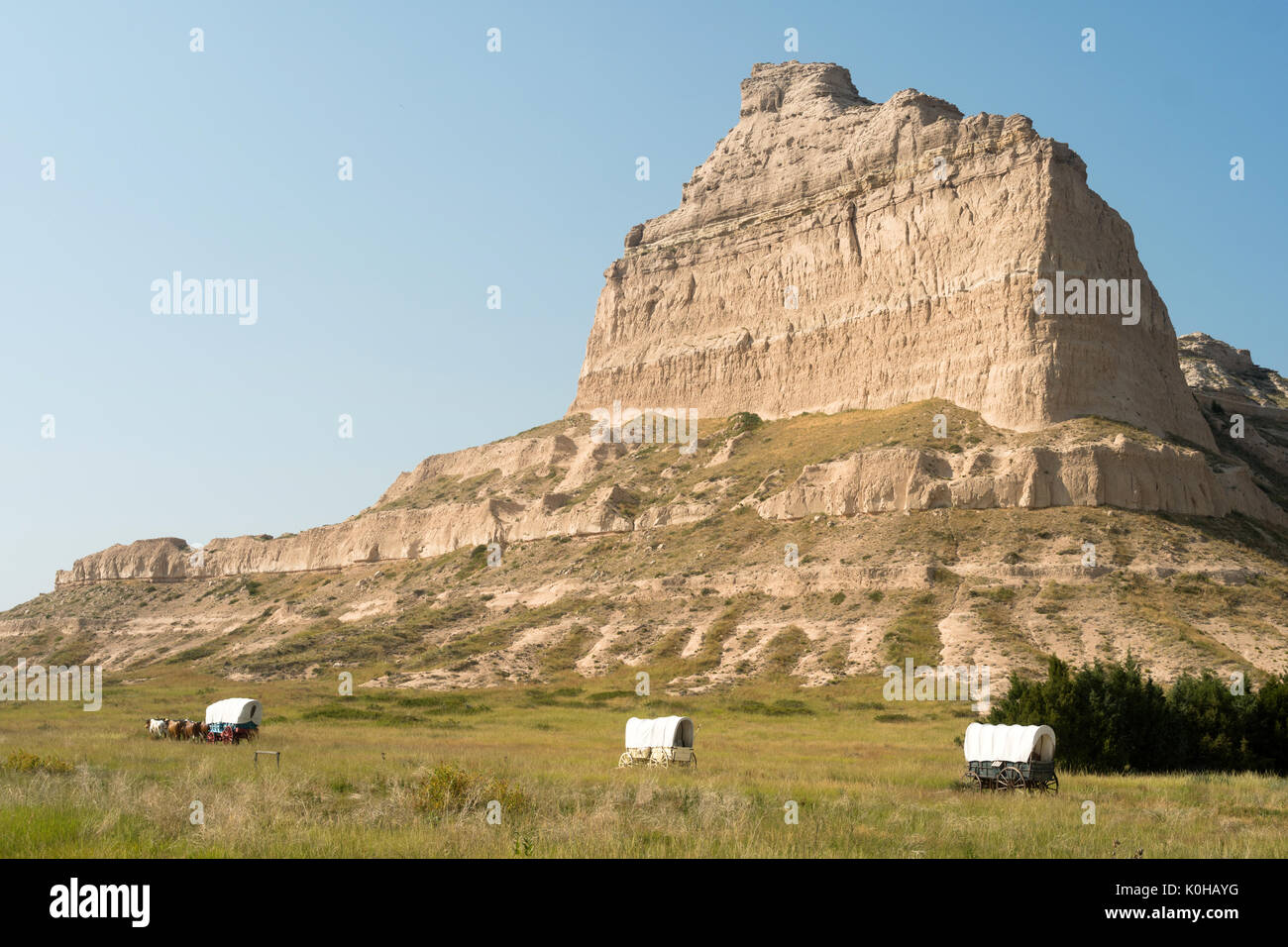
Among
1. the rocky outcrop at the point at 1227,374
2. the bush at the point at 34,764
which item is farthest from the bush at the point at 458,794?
the rocky outcrop at the point at 1227,374

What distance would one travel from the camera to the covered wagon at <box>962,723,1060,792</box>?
19.8m

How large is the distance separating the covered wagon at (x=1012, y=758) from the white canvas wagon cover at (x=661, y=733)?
6.69 meters

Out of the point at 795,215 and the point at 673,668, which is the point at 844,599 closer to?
the point at 673,668

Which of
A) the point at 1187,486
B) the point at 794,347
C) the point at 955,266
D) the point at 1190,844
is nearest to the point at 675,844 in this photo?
the point at 1190,844

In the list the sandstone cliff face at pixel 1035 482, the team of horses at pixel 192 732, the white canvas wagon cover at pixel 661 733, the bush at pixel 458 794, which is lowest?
the team of horses at pixel 192 732

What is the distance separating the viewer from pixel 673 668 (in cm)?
5328

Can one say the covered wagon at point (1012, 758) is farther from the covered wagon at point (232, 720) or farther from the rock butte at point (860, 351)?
the rock butte at point (860, 351)

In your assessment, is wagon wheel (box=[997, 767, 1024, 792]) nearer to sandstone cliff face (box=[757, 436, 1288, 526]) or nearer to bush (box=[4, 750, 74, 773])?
bush (box=[4, 750, 74, 773])

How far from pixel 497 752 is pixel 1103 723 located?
49.5 feet

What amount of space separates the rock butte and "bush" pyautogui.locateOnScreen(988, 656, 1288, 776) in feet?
111

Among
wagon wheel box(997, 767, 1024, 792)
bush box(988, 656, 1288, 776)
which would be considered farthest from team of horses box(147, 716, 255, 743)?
bush box(988, 656, 1288, 776)

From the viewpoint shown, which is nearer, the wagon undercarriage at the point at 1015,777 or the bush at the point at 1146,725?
the wagon undercarriage at the point at 1015,777

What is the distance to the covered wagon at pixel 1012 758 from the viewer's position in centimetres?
1975

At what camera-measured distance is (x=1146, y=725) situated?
25594 mm
